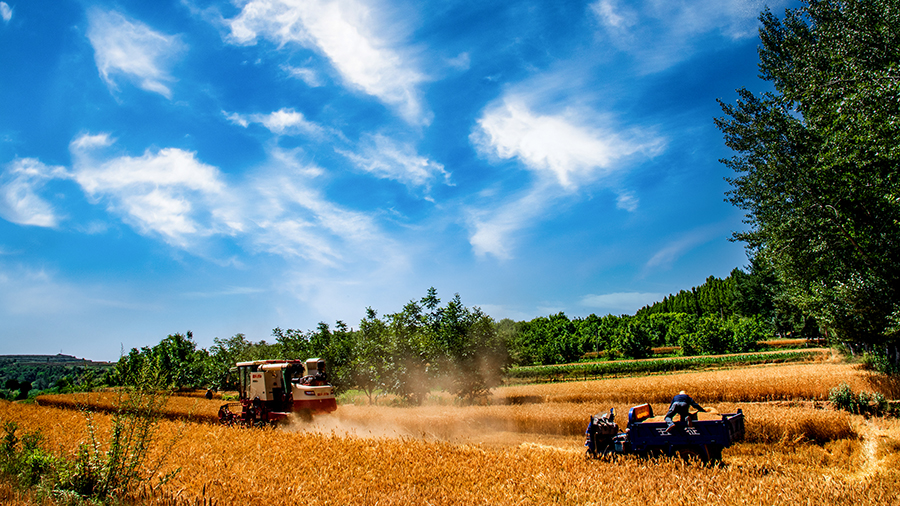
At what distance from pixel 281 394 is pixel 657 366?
168ft

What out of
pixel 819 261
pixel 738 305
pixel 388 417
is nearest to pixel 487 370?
pixel 388 417

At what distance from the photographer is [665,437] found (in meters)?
9.77

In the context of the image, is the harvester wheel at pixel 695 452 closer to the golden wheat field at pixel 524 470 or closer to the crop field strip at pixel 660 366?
the golden wheat field at pixel 524 470

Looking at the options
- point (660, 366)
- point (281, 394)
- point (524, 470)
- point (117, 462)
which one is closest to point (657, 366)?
point (660, 366)

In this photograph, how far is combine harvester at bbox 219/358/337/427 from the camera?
57.6 ft

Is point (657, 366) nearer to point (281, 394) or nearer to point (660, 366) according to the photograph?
point (660, 366)

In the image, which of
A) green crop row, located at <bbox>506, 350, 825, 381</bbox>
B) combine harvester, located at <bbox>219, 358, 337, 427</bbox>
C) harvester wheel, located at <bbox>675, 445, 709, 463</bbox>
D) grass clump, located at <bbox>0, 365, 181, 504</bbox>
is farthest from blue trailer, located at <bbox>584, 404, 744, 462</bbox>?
green crop row, located at <bbox>506, 350, 825, 381</bbox>

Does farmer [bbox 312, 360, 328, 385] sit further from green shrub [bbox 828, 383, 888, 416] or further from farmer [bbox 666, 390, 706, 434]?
green shrub [bbox 828, 383, 888, 416]

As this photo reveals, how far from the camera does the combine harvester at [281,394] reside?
17.6 m

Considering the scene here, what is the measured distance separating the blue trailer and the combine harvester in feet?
35.6

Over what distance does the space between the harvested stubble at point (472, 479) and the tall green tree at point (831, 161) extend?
11911 millimetres

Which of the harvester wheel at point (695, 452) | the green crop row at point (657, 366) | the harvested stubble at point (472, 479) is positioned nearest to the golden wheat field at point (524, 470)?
the harvested stubble at point (472, 479)

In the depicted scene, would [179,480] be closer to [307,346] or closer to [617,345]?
[307,346]

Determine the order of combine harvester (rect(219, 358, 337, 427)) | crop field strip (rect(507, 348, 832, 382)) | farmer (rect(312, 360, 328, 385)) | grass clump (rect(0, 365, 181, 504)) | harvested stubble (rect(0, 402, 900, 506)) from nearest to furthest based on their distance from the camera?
1. harvested stubble (rect(0, 402, 900, 506))
2. grass clump (rect(0, 365, 181, 504))
3. combine harvester (rect(219, 358, 337, 427))
4. farmer (rect(312, 360, 328, 385))
5. crop field strip (rect(507, 348, 832, 382))
